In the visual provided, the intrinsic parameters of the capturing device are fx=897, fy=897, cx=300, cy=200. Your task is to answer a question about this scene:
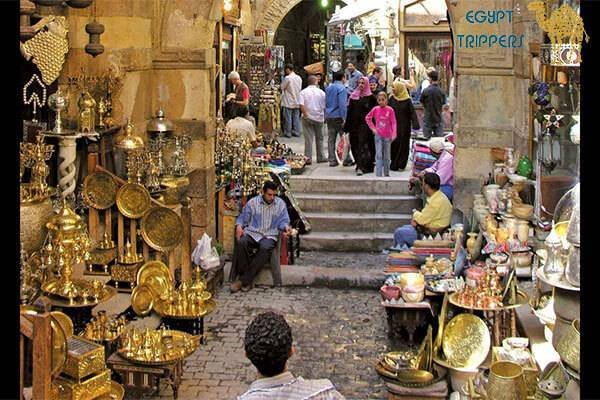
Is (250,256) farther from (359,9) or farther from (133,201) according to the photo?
(359,9)

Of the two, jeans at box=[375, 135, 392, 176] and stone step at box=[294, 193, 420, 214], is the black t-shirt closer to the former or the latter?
jeans at box=[375, 135, 392, 176]

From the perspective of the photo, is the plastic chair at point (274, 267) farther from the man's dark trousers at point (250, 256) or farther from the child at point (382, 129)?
the child at point (382, 129)

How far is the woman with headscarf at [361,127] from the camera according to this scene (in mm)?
13234

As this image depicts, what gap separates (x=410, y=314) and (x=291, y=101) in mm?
10631

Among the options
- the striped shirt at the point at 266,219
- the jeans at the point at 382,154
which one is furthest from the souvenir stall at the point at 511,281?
the jeans at the point at 382,154

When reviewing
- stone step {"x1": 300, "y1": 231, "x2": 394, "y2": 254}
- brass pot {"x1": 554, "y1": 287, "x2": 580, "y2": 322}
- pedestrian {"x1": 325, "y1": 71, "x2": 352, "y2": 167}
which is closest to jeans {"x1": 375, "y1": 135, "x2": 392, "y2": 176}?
pedestrian {"x1": 325, "y1": 71, "x2": 352, "y2": 167}

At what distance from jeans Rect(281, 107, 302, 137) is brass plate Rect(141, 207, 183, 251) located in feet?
34.0

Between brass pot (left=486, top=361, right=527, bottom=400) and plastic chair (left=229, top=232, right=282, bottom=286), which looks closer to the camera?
brass pot (left=486, top=361, right=527, bottom=400)

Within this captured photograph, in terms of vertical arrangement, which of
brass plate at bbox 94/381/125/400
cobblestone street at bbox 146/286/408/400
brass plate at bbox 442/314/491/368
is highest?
brass plate at bbox 442/314/491/368

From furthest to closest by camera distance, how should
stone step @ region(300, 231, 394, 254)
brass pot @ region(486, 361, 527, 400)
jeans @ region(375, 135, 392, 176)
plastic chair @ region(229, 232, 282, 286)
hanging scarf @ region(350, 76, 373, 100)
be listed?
hanging scarf @ region(350, 76, 373, 100)
jeans @ region(375, 135, 392, 176)
stone step @ region(300, 231, 394, 254)
plastic chair @ region(229, 232, 282, 286)
brass pot @ region(486, 361, 527, 400)

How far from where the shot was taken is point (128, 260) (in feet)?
27.1

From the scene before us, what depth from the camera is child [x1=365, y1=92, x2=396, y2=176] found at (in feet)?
41.3

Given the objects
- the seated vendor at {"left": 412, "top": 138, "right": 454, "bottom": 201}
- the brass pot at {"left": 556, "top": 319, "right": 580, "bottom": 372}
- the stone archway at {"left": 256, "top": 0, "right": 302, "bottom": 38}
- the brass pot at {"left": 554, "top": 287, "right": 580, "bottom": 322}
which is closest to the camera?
the brass pot at {"left": 556, "top": 319, "right": 580, "bottom": 372}
